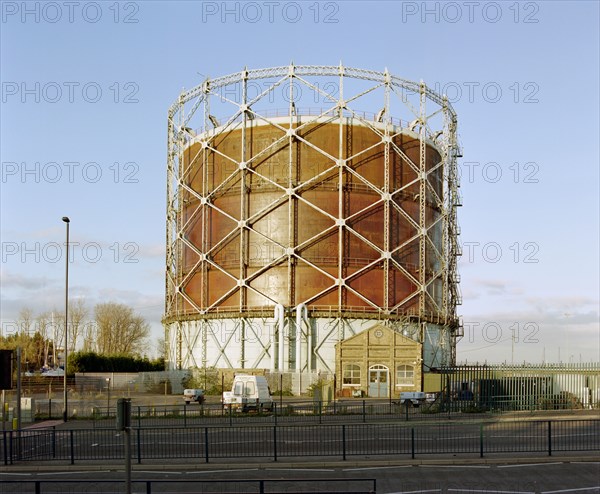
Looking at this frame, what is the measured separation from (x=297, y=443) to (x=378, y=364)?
115ft

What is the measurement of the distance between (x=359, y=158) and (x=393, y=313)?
13269mm

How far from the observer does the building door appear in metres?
59.3

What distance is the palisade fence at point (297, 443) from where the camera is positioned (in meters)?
23.6

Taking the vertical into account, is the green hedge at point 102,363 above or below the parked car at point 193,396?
above

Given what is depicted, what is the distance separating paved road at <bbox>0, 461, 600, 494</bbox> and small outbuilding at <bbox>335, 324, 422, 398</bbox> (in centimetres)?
3734

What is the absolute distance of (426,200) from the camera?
7256cm

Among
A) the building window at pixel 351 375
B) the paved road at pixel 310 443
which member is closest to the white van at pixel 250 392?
the paved road at pixel 310 443

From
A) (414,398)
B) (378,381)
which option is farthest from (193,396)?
(414,398)

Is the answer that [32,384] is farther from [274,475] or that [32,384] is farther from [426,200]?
[274,475]

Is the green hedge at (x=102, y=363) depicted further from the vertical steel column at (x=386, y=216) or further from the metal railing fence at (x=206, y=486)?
the metal railing fence at (x=206, y=486)

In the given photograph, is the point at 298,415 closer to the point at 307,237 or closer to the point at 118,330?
the point at 307,237

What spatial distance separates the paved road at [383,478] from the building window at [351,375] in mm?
38358

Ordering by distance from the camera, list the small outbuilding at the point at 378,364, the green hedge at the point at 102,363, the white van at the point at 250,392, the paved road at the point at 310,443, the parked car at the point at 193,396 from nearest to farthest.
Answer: the paved road at the point at 310,443 → the white van at the point at 250,392 → the parked car at the point at 193,396 → the small outbuilding at the point at 378,364 → the green hedge at the point at 102,363

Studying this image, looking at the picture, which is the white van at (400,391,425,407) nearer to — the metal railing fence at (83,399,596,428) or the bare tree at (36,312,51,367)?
the metal railing fence at (83,399,596,428)
